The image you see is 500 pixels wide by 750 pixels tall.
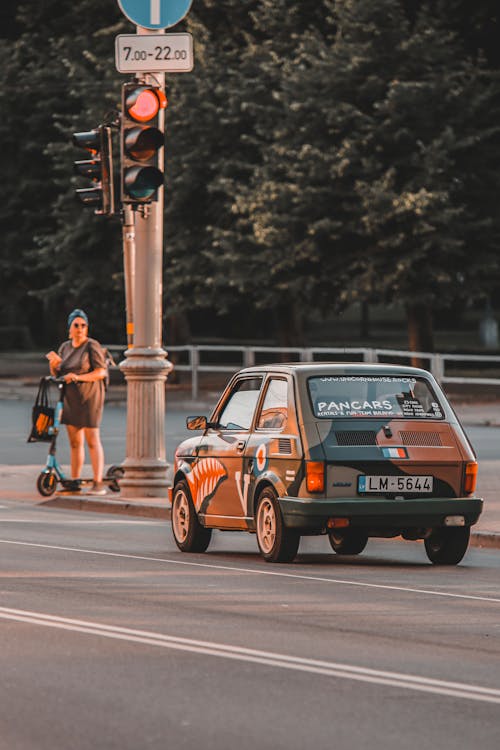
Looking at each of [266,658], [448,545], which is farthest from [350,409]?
[266,658]

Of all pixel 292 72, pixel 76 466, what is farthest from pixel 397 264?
pixel 76 466

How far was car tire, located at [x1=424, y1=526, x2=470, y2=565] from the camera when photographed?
44.7ft

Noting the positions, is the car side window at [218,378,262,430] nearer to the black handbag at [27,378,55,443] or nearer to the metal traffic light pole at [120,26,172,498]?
the metal traffic light pole at [120,26,172,498]

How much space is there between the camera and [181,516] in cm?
1474

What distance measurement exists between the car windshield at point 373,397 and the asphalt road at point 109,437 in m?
9.96

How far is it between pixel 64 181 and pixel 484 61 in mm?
11069

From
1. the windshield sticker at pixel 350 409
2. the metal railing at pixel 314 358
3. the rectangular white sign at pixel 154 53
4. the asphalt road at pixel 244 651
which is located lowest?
the asphalt road at pixel 244 651

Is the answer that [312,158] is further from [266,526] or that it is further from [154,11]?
[266,526]

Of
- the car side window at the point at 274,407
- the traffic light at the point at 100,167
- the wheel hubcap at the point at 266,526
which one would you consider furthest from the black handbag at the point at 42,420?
the wheel hubcap at the point at 266,526

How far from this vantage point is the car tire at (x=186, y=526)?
1455 centimetres

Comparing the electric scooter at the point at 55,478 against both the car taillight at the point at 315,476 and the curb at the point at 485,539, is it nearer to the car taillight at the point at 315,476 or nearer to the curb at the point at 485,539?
the curb at the point at 485,539

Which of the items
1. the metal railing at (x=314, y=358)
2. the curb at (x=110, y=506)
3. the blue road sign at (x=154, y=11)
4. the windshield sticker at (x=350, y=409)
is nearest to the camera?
the windshield sticker at (x=350, y=409)

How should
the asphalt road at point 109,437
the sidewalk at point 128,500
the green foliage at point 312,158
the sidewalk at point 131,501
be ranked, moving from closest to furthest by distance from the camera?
1. the sidewalk at point 128,500
2. the sidewalk at point 131,501
3. the asphalt road at point 109,437
4. the green foliage at point 312,158

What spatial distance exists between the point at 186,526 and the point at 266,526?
3.97ft
